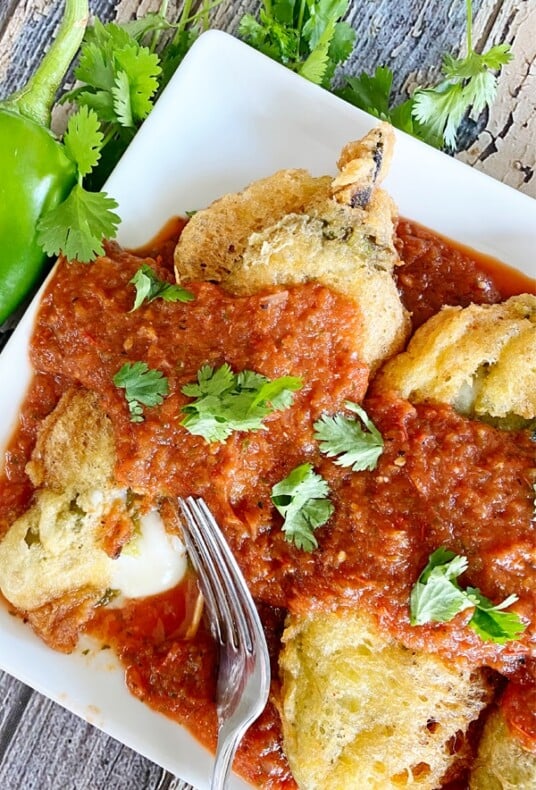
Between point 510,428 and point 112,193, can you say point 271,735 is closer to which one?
point 510,428

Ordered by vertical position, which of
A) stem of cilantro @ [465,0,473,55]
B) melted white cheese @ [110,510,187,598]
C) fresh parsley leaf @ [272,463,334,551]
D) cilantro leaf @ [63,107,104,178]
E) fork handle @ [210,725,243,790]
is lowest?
fork handle @ [210,725,243,790]

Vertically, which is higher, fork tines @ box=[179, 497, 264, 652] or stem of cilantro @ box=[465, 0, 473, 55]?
stem of cilantro @ box=[465, 0, 473, 55]

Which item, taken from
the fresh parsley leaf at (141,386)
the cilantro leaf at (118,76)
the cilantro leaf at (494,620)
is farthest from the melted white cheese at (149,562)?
the cilantro leaf at (118,76)

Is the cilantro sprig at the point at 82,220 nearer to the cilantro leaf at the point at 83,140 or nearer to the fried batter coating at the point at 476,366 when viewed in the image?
the cilantro leaf at the point at 83,140

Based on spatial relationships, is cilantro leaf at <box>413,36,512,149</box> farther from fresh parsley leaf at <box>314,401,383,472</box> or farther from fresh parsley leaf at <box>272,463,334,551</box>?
fresh parsley leaf at <box>272,463,334,551</box>

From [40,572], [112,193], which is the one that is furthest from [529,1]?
[40,572]

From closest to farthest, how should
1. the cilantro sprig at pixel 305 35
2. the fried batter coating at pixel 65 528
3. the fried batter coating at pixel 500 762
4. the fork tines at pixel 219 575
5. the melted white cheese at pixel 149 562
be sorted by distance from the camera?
the fried batter coating at pixel 500 762
the fork tines at pixel 219 575
the fried batter coating at pixel 65 528
the melted white cheese at pixel 149 562
the cilantro sprig at pixel 305 35

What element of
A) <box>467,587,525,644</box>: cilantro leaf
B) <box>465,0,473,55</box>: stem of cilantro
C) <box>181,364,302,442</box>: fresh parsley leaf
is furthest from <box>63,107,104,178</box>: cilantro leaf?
<box>467,587,525,644</box>: cilantro leaf
